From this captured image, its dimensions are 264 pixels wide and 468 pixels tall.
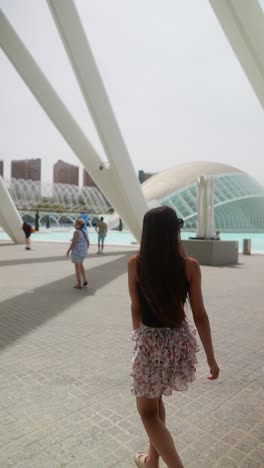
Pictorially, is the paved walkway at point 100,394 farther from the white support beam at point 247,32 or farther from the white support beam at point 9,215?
the white support beam at point 9,215

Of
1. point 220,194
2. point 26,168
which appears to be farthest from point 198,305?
point 26,168

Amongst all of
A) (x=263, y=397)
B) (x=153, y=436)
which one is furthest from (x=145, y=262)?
(x=263, y=397)

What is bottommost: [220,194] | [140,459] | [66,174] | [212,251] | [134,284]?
[212,251]

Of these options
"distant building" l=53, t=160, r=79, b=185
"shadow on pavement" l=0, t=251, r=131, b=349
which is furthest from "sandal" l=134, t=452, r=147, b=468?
→ "distant building" l=53, t=160, r=79, b=185

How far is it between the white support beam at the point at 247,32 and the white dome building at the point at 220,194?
94.7ft

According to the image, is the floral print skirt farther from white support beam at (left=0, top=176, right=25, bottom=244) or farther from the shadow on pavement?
white support beam at (left=0, top=176, right=25, bottom=244)

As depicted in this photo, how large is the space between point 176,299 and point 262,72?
20.7 ft

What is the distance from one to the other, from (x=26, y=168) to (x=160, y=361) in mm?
107914

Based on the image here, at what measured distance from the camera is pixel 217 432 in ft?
8.32

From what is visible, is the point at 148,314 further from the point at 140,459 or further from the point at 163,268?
the point at 140,459

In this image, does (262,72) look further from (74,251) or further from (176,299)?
(176,299)

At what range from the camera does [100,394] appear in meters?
3.06

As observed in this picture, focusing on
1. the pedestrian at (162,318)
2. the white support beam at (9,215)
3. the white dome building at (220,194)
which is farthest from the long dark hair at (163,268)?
the white dome building at (220,194)

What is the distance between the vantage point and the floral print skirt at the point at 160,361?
1.86m
